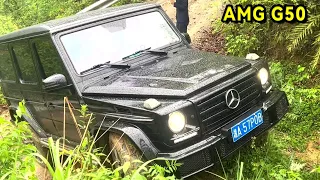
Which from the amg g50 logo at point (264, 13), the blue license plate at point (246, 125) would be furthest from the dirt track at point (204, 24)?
the blue license plate at point (246, 125)

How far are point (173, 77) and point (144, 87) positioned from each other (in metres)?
0.30

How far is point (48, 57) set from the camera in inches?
165

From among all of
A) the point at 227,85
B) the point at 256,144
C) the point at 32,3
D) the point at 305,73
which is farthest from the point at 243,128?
the point at 32,3

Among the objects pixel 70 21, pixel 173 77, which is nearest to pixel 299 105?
pixel 173 77

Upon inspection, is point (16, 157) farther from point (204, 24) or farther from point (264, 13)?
point (204, 24)

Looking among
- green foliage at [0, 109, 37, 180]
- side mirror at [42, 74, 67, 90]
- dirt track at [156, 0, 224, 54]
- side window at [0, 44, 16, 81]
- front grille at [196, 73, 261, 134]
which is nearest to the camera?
green foliage at [0, 109, 37, 180]

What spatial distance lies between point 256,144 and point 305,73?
1.71 m

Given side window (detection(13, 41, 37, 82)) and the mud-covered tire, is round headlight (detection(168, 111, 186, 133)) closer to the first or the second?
the mud-covered tire

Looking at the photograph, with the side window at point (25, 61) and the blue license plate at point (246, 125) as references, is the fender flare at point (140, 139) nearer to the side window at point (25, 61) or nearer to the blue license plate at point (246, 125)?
the blue license plate at point (246, 125)

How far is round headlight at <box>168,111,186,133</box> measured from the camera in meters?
3.13

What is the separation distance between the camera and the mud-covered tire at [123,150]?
3354 millimetres

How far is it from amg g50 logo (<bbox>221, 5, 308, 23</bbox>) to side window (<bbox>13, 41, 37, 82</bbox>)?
12.4 ft

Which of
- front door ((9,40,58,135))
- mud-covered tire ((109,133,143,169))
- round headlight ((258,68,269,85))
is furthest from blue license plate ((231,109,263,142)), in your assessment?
front door ((9,40,58,135))

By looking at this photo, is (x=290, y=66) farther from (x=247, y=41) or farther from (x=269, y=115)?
(x=269, y=115)
